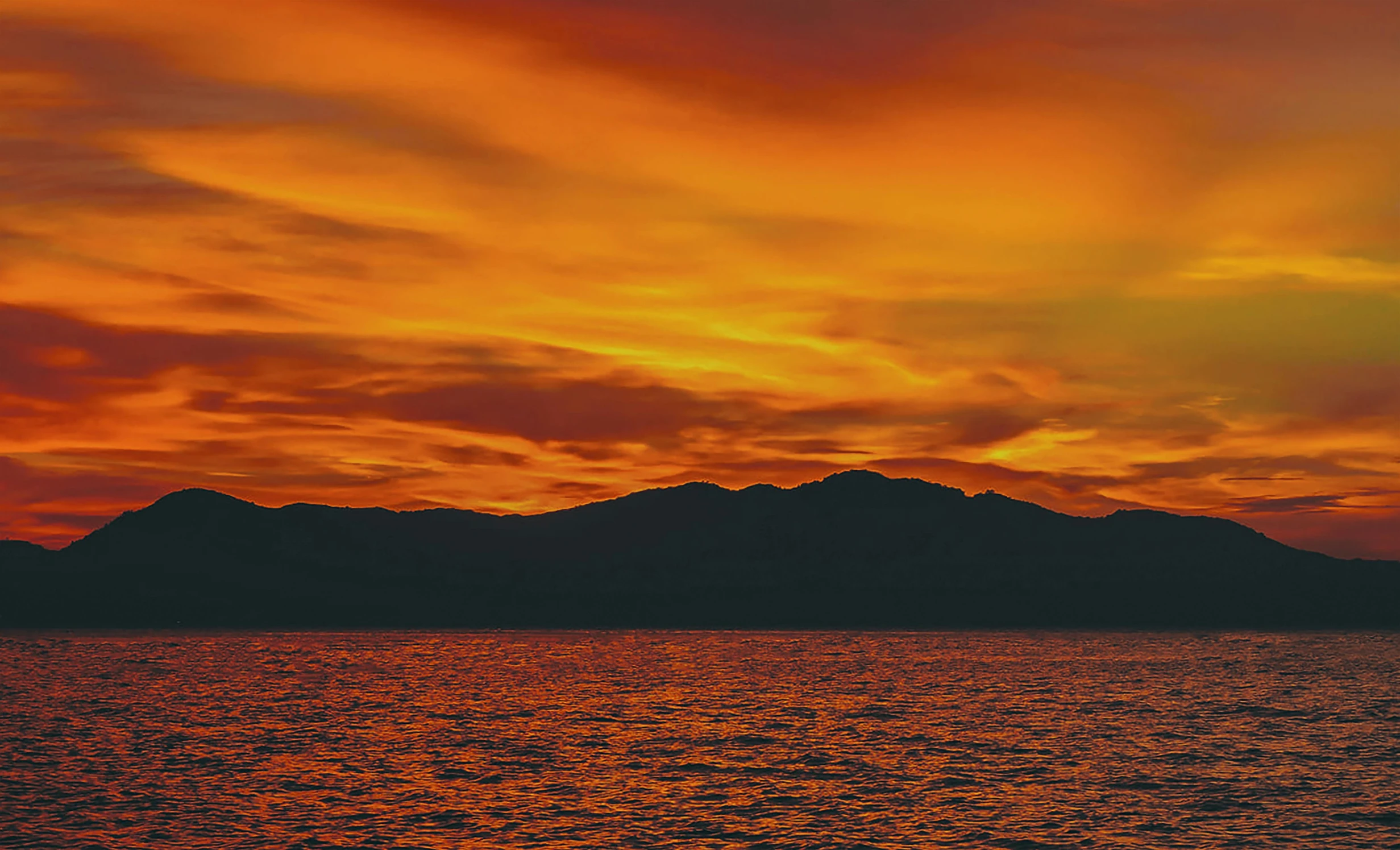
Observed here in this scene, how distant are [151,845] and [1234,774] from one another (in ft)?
207

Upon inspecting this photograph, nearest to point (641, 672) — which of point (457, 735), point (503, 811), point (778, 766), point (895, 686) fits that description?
point (895, 686)

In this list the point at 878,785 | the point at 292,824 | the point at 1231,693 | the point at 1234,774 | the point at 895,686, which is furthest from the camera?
the point at 895,686

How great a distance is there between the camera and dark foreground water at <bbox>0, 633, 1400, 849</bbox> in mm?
59969

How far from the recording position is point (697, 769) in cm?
8019

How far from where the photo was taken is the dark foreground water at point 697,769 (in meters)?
60.0

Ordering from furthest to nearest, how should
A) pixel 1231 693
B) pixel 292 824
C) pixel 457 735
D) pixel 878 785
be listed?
1. pixel 1231 693
2. pixel 457 735
3. pixel 878 785
4. pixel 292 824

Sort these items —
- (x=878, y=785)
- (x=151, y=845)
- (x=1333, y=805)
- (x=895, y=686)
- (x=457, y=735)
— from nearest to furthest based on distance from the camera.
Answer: (x=151, y=845) < (x=1333, y=805) < (x=878, y=785) < (x=457, y=735) < (x=895, y=686)

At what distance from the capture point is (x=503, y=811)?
64.7 meters

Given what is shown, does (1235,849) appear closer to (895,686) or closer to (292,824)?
(292,824)

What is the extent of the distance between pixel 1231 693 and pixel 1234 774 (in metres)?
79.0

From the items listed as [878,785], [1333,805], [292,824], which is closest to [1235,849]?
[1333,805]

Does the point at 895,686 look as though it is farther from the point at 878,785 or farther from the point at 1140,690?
the point at 878,785

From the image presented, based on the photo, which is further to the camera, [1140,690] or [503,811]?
[1140,690]

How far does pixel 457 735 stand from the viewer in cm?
10019
